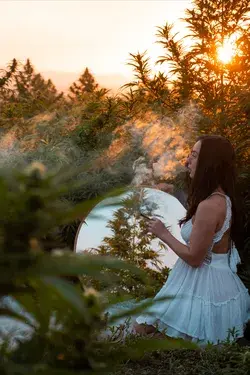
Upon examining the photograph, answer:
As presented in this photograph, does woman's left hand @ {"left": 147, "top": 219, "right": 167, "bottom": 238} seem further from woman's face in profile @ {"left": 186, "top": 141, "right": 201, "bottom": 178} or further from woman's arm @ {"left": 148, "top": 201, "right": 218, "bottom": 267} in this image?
woman's face in profile @ {"left": 186, "top": 141, "right": 201, "bottom": 178}

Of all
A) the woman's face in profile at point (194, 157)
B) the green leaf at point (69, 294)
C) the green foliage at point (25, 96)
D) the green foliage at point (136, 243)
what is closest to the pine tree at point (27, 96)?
the green foliage at point (25, 96)

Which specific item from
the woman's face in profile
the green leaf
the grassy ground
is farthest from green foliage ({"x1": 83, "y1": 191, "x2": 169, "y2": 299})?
the green leaf

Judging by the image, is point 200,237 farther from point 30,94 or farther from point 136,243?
point 30,94

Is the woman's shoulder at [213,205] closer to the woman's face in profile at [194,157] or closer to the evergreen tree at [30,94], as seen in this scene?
the woman's face in profile at [194,157]

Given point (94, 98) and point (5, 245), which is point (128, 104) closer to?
point (94, 98)

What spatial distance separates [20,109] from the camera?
24.5 feet

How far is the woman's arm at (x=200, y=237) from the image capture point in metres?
3.45

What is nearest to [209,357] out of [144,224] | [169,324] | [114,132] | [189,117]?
[169,324]

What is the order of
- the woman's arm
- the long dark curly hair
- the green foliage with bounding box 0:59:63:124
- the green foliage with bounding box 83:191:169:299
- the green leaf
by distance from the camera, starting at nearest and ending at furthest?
the green leaf < the woman's arm < the long dark curly hair < the green foliage with bounding box 83:191:169:299 < the green foliage with bounding box 0:59:63:124

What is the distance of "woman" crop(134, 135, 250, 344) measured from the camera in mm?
3480

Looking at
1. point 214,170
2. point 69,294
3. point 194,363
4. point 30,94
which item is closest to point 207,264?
point 214,170

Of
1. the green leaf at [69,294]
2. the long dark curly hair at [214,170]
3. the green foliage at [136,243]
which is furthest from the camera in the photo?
the green foliage at [136,243]

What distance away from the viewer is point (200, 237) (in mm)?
3445

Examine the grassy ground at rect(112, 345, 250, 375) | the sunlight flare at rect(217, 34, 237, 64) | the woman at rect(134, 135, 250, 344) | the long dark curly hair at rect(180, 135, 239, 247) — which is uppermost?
the sunlight flare at rect(217, 34, 237, 64)
